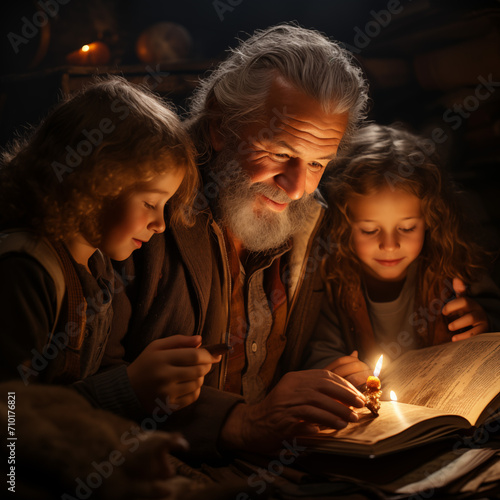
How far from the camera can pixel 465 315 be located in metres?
1.88

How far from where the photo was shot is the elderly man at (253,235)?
160 cm

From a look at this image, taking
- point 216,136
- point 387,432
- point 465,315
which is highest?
point 216,136

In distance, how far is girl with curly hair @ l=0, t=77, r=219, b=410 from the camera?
110cm

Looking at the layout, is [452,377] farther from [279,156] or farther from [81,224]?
[81,224]

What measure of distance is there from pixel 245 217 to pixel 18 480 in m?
1.12

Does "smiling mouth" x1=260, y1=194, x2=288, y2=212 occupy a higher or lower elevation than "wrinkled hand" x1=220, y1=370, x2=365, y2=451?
higher

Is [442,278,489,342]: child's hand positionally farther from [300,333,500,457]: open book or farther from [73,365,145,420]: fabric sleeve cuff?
[73,365,145,420]: fabric sleeve cuff

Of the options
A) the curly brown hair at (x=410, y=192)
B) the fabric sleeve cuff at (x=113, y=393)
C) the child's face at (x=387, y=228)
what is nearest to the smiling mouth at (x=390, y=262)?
the child's face at (x=387, y=228)

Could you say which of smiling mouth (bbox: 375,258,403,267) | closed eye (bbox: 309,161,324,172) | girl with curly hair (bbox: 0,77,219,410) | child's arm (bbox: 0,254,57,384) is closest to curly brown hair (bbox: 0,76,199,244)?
girl with curly hair (bbox: 0,77,219,410)

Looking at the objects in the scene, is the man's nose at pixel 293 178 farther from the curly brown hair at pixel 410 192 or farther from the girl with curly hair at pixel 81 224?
the girl with curly hair at pixel 81 224

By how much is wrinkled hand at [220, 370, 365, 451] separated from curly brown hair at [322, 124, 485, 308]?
69cm

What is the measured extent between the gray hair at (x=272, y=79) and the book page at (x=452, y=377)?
863mm

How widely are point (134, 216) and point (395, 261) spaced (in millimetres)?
1045

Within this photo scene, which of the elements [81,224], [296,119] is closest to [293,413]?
[81,224]
